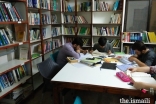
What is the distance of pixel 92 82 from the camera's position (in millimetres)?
1562

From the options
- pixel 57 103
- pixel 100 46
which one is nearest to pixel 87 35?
pixel 100 46

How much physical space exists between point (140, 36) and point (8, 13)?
10.3 feet

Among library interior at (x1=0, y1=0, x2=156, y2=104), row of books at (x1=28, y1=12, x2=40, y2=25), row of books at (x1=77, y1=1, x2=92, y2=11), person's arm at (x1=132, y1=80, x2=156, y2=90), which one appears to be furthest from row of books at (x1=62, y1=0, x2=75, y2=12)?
person's arm at (x1=132, y1=80, x2=156, y2=90)

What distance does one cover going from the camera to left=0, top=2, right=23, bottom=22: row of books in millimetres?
1946

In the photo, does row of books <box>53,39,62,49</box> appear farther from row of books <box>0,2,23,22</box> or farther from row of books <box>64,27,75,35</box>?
row of books <box>0,2,23,22</box>

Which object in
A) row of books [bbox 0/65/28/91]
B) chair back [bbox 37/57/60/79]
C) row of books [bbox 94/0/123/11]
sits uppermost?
row of books [bbox 94/0/123/11]

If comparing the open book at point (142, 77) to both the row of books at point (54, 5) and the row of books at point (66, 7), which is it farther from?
the row of books at point (66, 7)

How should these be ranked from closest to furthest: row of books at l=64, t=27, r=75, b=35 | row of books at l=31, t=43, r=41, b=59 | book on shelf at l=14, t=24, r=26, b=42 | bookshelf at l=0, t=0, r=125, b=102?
book on shelf at l=14, t=24, r=26, b=42 < bookshelf at l=0, t=0, r=125, b=102 < row of books at l=31, t=43, r=41, b=59 < row of books at l=64, t=27, r=75, b=35

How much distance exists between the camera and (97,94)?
2.73 meters

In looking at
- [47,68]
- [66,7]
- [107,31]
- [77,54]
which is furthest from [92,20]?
[47,68]

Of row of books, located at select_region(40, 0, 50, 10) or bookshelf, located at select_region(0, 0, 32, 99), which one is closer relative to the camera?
bookshelf, located at select_region(0, 0, 32, 99)

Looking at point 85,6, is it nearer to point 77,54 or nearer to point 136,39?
point 136,39

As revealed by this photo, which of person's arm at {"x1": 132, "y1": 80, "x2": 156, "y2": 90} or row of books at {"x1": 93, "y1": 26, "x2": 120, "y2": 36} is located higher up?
row of books at {"x1": 93, "y1": 26, "x2": 120, "y2": 36}

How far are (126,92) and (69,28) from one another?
2.96 metres
